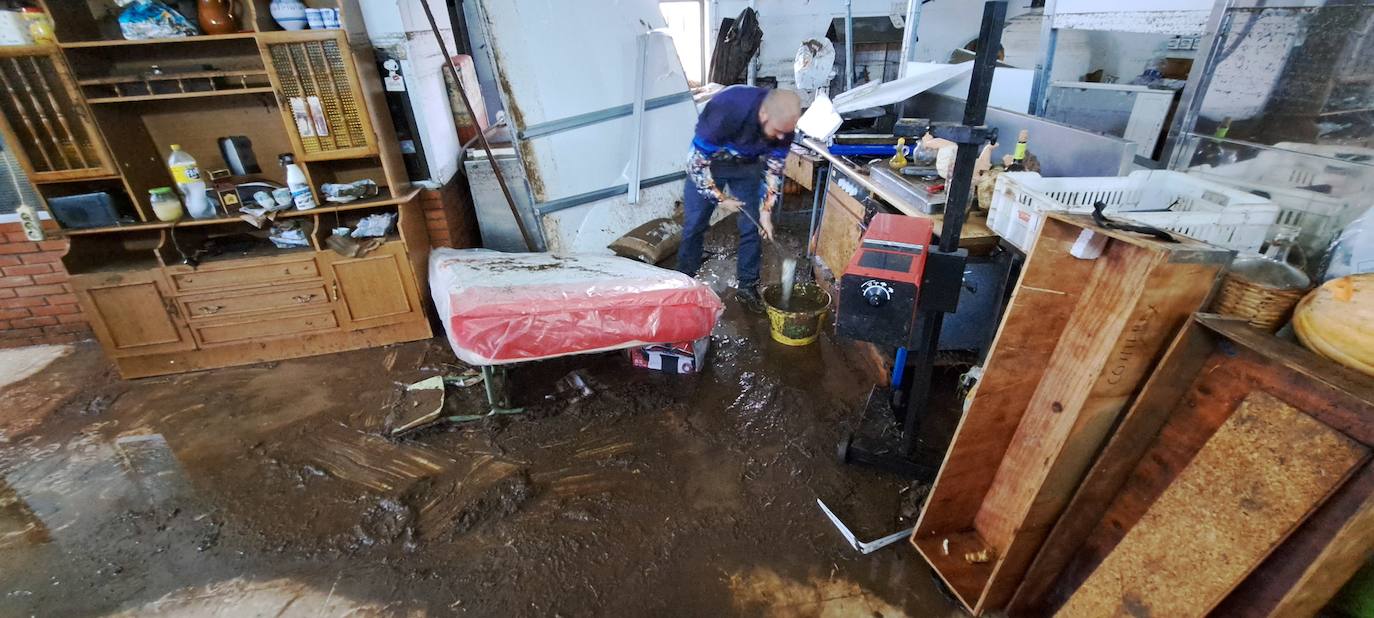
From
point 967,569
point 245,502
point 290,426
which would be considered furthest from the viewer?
point 290,426

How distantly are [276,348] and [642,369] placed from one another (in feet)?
6.66

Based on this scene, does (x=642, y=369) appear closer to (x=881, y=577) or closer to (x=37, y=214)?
(x=881, y=577)

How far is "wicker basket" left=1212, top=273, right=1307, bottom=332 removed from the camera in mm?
1147

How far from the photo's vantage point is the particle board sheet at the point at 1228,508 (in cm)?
99

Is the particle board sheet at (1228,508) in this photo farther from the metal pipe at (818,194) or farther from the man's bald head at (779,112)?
the metal pipe at (818,194)

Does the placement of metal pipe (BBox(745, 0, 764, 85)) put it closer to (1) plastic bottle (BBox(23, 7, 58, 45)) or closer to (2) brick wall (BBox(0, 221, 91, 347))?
(1) plastic bottle (BBox(23, 7, 58, 45))

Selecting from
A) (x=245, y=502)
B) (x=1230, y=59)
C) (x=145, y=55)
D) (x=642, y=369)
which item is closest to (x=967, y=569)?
(x=642, y=369)

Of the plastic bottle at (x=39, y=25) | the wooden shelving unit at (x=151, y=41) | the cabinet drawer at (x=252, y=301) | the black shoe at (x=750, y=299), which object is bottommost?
the black shoe at (x=750, y=299)

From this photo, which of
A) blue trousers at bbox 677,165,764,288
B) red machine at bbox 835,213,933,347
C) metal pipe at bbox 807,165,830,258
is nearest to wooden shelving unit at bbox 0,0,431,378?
blue trousers at bbox 677,165,764,288

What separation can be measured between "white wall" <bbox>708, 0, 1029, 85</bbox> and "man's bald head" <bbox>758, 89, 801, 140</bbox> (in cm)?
431

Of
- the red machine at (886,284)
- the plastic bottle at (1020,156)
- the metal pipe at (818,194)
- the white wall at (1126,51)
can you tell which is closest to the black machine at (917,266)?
the red machine at (886,284)

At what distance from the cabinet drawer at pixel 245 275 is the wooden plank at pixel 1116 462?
3295 mm

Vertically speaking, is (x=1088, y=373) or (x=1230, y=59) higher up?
(x=1230, y=59)

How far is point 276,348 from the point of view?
3.01 m
